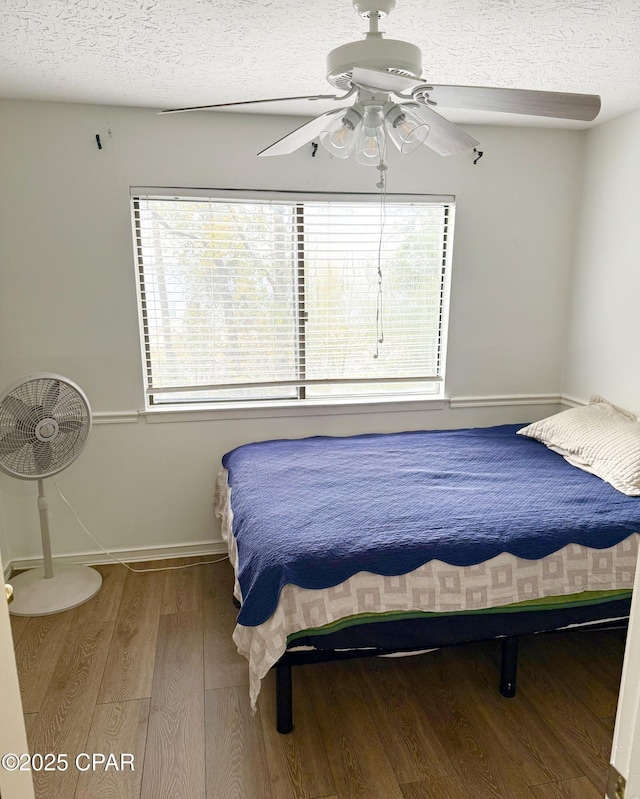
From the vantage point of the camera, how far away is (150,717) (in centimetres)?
207

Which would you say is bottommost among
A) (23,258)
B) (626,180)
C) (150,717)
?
(150,717)

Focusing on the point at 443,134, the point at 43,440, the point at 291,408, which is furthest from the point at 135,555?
the point at 443,134

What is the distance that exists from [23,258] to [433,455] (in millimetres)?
2293

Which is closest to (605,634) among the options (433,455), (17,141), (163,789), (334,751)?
(433,455)

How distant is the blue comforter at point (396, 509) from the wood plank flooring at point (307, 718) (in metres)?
0.49

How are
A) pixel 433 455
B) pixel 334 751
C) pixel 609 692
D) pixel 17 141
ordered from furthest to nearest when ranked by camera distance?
pixel 433 455
pixel 17 141
pixel 609 692
pixel 334 751

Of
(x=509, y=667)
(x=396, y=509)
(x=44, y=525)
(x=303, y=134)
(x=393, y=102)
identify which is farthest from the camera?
(x=44, y=525)

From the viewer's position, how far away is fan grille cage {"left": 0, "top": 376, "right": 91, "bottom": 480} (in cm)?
259

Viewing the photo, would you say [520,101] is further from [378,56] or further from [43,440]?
[43,440]

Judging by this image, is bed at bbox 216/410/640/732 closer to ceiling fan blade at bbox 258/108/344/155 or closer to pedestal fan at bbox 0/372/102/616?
pedestal fan at bbox 0/372/102/616

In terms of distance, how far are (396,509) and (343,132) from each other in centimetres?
138

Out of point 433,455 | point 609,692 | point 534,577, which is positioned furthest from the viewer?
point 433,455

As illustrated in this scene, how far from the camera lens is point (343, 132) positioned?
1747 millimetres

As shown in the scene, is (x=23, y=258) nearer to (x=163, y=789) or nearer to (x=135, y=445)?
(x=135, y=445)
